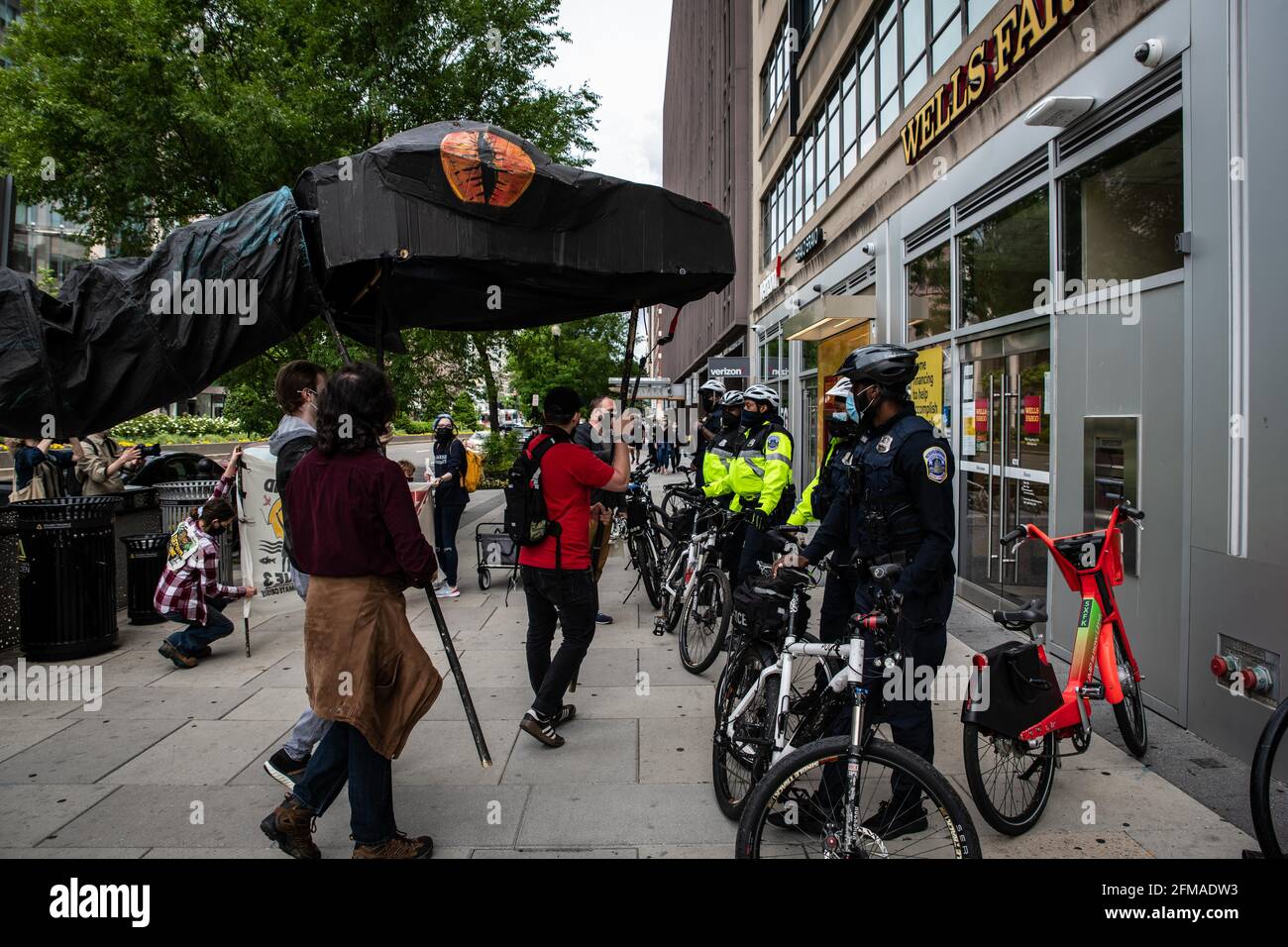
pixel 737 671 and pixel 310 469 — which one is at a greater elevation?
pixel 310 469

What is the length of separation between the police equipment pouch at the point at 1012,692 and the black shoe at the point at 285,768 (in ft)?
9.80

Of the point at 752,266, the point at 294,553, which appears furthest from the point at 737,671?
the point at 752,266

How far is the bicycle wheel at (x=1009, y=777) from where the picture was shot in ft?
11.4

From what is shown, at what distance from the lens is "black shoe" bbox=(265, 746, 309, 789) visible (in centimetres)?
377

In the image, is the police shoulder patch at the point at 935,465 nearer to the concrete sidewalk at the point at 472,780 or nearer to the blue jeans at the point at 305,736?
the concrete sidewalk at the point at 472,780

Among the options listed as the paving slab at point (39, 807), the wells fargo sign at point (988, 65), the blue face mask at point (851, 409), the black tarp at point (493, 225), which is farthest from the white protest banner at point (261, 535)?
the wells fargo sign at point (988, 65)

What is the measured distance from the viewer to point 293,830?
131 inches

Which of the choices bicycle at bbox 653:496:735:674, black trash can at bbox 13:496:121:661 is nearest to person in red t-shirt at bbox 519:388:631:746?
bicycle at bbox 653:496:735:674

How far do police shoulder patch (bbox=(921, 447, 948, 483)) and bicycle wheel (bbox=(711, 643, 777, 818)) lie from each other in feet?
3.56

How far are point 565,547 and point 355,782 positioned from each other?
166cm

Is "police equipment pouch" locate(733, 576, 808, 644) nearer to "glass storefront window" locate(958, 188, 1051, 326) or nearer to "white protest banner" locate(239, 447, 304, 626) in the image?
"glass storefront window" locate(958, 188, 1051, 326)

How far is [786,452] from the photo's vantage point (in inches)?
223
